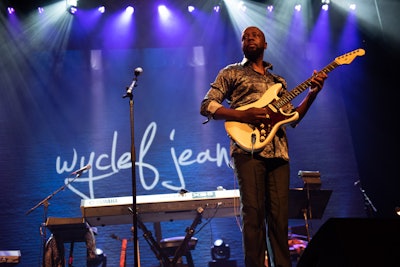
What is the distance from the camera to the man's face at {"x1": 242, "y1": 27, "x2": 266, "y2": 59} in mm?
3533

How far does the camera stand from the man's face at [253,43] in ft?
11.6

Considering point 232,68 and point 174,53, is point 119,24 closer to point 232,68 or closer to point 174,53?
point 174,53

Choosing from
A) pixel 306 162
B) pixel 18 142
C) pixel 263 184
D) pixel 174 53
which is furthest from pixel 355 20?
pixel 18 142

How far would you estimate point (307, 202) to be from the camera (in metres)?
5.16

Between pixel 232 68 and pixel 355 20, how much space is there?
5523 mm

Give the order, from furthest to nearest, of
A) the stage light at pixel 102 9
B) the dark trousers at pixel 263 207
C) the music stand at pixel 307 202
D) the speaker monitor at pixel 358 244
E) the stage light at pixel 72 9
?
the stage light at pixel 102 9, the stage light at pixel 72 9, the music stand at pixel 307 202, the dark trousers at pixel 263 207, the speaker monitor at pixel 358 244

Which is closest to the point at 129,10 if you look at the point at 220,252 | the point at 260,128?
the point at 220,252

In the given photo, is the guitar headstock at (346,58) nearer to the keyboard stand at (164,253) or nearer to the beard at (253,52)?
the beard at (253,52)

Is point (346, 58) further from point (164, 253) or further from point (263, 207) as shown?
point (164, 253)

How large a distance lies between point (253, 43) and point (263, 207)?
1379mm

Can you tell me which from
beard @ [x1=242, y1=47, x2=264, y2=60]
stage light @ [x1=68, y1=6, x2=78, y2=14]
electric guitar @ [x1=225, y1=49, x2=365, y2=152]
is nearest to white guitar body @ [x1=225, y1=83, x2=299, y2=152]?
electric guitar @ [x1=225, y1=49, x2=365, y2=152]

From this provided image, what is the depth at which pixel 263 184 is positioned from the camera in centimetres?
312

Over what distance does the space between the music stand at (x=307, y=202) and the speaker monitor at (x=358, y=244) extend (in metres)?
3.47

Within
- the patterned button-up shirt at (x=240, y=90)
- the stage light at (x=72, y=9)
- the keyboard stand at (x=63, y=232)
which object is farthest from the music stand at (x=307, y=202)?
the stage light at (x=72, y=9)
